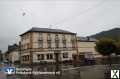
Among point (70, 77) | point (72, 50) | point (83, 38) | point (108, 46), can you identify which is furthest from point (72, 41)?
point (70, 77)

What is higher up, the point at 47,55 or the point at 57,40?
the point at 57,40

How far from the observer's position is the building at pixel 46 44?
2226 inches

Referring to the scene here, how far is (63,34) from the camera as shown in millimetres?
61312

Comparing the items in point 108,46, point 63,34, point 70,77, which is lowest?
point 70,77

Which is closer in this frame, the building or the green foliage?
the green foliage

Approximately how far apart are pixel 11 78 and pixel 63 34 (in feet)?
152

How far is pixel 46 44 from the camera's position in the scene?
195 feet

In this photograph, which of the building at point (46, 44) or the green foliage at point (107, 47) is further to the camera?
the building at point (46, 44)

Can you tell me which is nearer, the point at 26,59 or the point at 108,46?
the point at 108,46

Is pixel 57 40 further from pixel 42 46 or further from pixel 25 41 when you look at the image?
pixel 25 41

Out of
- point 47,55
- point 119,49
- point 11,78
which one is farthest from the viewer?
point 47,55

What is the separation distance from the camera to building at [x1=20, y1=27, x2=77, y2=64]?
56531 mm

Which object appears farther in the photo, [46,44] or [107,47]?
[46,44]

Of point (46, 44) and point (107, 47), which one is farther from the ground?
point (46, 44)
